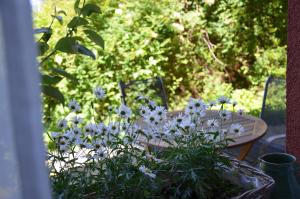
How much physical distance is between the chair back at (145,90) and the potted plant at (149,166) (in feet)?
6.43

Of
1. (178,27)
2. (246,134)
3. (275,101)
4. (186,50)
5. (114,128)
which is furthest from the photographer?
(186,50)

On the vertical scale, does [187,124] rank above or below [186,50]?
below

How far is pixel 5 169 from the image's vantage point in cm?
37

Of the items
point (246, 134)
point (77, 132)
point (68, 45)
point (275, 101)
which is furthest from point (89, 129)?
point (275, 101)

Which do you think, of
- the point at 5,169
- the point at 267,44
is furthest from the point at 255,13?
the point at 5,169

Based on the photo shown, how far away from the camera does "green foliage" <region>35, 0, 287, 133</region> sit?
437cm

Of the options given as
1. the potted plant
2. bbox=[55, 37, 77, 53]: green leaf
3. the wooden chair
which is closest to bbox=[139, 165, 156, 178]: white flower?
the potted plant

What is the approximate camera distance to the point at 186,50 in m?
5.12

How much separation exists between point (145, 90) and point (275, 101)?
3.26 ft

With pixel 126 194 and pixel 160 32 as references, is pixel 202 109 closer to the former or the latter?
pixel 126 194

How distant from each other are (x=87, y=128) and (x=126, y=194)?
0.25 meters

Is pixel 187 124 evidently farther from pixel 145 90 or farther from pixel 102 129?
pixel 145 90

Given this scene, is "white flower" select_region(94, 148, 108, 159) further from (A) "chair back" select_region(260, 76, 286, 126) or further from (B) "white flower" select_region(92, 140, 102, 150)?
(A) "chair back" select_region(260, 76, 286, 126)

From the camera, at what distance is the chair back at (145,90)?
3113mm
